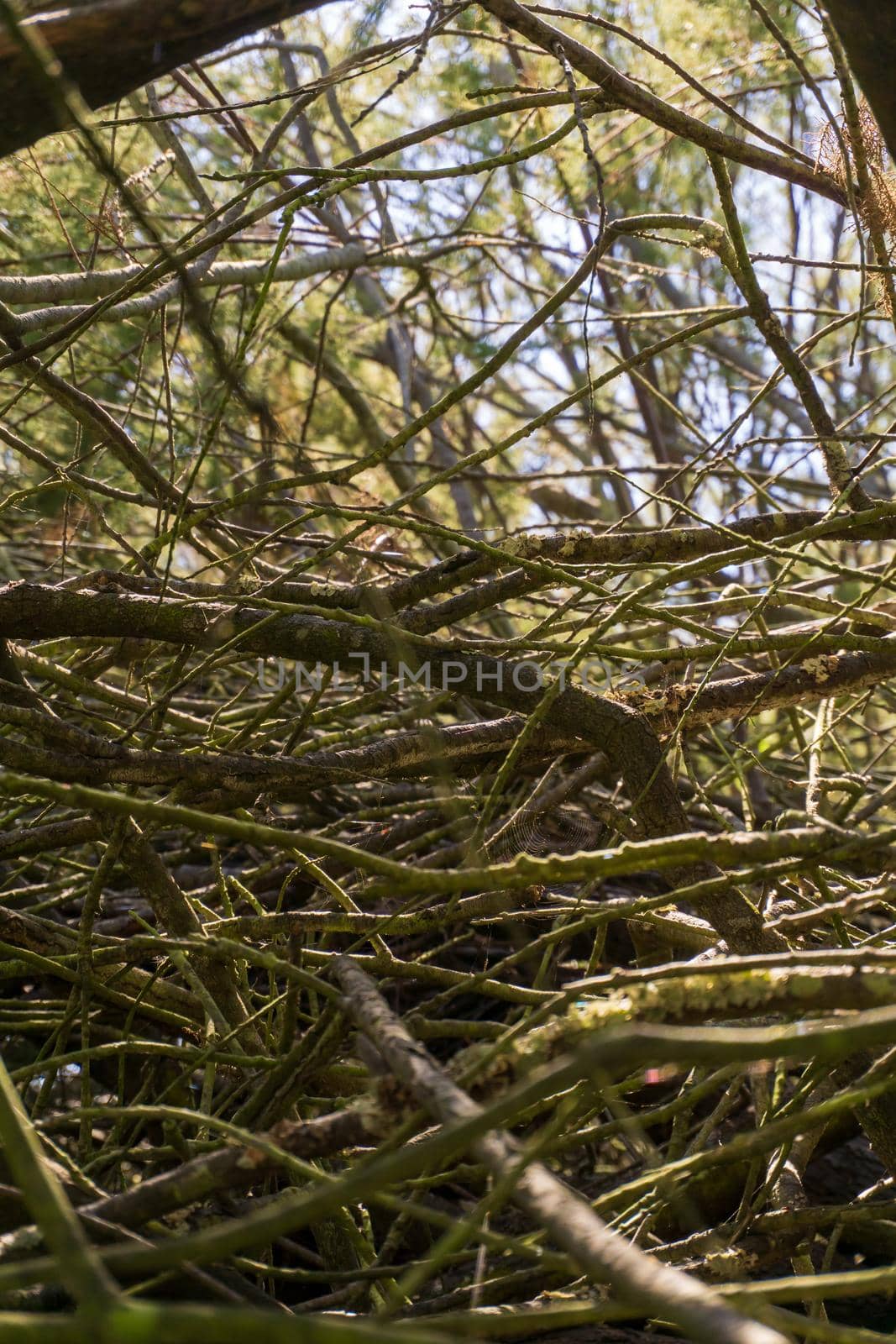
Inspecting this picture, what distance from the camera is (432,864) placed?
1.85 meters

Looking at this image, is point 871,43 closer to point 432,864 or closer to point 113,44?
point 113,44

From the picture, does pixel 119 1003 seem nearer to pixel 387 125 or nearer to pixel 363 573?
pixel 363 573

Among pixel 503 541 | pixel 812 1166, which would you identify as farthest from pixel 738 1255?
pixel 503 541

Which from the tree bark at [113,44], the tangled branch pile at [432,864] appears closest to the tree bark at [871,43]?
the tangled branch pile at [432,864]

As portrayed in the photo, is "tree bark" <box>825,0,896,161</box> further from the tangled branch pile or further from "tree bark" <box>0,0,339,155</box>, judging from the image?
"tree bark" <box>0,0,339,155</box>

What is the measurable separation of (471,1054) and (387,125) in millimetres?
3937

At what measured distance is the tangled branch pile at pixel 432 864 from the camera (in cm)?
71

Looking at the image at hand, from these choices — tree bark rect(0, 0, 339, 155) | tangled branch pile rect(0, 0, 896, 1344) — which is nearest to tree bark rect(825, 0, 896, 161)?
tangled branch pile rect(0, 0, 896, 1344)

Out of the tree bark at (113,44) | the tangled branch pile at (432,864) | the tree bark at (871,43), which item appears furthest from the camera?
the tree bark at (871,43)

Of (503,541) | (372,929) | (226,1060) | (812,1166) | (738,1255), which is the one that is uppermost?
(503,541)

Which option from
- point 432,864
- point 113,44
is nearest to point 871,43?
point 113,44

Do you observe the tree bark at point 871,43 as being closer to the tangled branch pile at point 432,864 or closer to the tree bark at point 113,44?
the tangled branch pile at point 432,864

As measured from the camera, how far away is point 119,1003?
1348 mm

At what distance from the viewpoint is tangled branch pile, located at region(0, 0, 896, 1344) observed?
711mm
